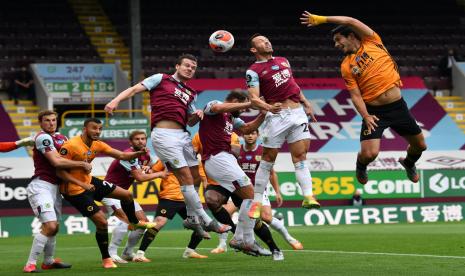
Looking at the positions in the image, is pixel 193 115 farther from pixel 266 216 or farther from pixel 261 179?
pixel 266 216

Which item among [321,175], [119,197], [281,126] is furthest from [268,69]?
[321,175]

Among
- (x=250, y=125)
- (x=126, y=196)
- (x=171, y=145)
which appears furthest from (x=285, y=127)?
(x=126, y=196)

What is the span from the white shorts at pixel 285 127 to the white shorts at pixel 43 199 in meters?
3.10

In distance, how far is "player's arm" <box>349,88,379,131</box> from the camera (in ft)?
46.4

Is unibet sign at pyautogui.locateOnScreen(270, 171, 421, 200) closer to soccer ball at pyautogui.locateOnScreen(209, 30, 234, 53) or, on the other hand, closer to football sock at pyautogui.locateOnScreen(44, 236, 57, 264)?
football sock at pyautogui.locateOnScreen(44, 236, 57, 264)

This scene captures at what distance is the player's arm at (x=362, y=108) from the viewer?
1414cm

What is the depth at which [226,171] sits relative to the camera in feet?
49.9

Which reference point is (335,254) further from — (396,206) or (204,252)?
(396,206)

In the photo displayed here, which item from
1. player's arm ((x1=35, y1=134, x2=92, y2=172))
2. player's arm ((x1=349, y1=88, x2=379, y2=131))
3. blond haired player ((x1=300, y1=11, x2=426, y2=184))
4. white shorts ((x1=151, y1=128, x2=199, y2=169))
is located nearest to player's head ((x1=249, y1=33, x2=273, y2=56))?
blond haired player ((x1=300, y1=11, x2=426, y2=184))

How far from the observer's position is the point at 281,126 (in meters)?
14.6

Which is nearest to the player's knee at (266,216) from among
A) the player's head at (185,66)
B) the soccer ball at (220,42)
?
the player's head at (185,66)

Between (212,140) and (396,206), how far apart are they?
1576 cm

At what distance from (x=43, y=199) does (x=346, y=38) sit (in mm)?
4770

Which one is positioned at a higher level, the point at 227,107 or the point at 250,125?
the point at 227,107
